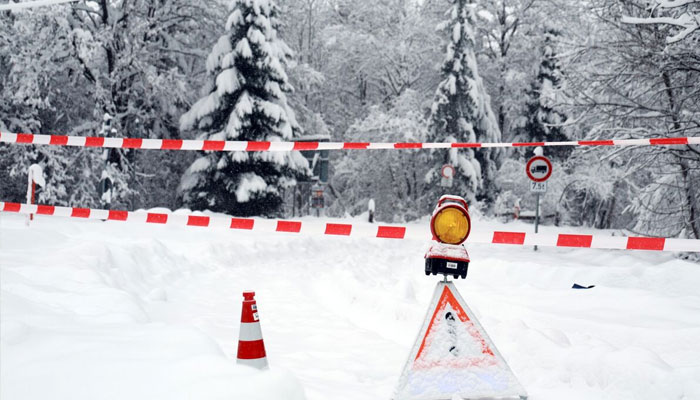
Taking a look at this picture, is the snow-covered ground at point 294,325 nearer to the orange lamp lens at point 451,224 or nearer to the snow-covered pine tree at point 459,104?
the orange lamp lens at point 451,224

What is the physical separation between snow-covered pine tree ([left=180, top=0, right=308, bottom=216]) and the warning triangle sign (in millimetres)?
17355

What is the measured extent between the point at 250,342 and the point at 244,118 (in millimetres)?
18065

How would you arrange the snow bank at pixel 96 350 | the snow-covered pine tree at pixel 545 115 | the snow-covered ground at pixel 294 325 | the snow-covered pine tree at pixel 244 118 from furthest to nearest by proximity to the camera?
the snow-covered pine tree at pixel 545 115 < the snow-covered pine tree at pixel 244 118 < the snow-covered ground at pixel 294 325 < the snow bank at pixel 96 350

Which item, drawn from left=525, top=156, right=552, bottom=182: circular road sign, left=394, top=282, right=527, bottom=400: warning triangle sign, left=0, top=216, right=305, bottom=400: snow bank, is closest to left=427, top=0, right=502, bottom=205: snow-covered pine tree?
left=525, top=156, right=552, bottom=182: circular road sign

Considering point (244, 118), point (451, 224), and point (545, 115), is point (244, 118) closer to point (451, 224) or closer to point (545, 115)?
point (545, 115)

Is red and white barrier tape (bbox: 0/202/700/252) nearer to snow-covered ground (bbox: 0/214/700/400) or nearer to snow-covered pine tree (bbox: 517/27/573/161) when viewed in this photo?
snow-covered ground (bbox: 0/214/700/400)

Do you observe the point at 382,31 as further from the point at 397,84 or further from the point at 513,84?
the point at 513,84

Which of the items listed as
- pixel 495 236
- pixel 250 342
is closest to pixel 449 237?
pixel 495 236

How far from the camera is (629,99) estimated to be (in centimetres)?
916

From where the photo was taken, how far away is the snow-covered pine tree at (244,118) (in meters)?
20.9

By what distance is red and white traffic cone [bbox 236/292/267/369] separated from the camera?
3.50 meters

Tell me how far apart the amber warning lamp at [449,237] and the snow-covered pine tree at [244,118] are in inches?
684

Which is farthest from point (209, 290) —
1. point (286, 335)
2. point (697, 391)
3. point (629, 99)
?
point (629, 99)

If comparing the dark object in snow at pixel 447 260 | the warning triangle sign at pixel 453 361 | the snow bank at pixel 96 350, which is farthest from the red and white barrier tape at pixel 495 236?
the snow bank at pixel 96 350
